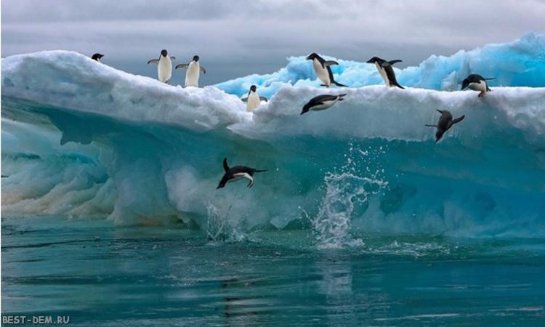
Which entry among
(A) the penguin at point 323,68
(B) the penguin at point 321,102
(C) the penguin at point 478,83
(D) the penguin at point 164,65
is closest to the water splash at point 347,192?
(B) the penguin at point 321,102

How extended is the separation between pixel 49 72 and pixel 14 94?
657mm

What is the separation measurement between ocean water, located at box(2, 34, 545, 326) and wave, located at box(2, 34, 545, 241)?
23mm

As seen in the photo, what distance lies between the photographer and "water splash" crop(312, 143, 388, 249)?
13172mm

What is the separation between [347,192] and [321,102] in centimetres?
160

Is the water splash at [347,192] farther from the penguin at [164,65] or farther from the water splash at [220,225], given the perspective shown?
the penguin at [164,65]

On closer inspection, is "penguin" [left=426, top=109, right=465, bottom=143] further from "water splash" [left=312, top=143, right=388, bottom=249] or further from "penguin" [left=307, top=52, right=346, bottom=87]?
"penguin" [left=307, top=52, right=346, bottom=87]

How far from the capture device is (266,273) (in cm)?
1038

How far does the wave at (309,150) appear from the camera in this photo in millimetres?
12336

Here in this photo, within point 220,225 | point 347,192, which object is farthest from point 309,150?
point 220,225

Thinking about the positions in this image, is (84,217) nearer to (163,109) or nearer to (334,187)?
(163,109)

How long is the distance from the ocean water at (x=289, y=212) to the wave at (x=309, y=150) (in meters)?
0.02

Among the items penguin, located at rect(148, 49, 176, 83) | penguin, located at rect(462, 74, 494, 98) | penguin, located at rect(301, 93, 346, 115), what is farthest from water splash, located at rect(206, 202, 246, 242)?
penguin, located at rect(148, 49, 176, 83)

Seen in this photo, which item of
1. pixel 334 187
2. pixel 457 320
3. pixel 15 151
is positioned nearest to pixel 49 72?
pixel 334 187

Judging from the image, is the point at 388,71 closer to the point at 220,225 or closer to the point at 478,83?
the point at 478,83
